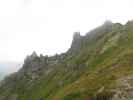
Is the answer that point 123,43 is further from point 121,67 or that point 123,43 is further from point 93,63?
point 121,67

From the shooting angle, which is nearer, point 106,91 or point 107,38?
point 106,91

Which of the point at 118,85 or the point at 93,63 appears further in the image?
the point at 93,63

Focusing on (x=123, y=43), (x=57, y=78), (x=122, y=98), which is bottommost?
(x=57, y=78)

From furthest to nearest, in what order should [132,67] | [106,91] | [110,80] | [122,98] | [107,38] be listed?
[107,38] < [132,67] < [110,80] < [106,91] < [122,98]

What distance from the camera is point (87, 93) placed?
89.9 m

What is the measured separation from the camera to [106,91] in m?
79.9

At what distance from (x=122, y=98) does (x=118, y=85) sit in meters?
8.13

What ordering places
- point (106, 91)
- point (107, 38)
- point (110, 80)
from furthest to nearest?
→ point (107, 38) → point (110, 80) → point (106, 91)

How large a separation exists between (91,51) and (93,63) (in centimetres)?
2867

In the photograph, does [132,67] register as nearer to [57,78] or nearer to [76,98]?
[76,98]

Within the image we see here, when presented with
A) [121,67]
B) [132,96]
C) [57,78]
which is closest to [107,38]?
[57,78]

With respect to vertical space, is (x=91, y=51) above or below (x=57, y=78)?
above

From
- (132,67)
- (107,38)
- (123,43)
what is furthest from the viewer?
(107,38)

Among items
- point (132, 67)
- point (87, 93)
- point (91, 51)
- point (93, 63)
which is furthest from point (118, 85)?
point (91, 51)
